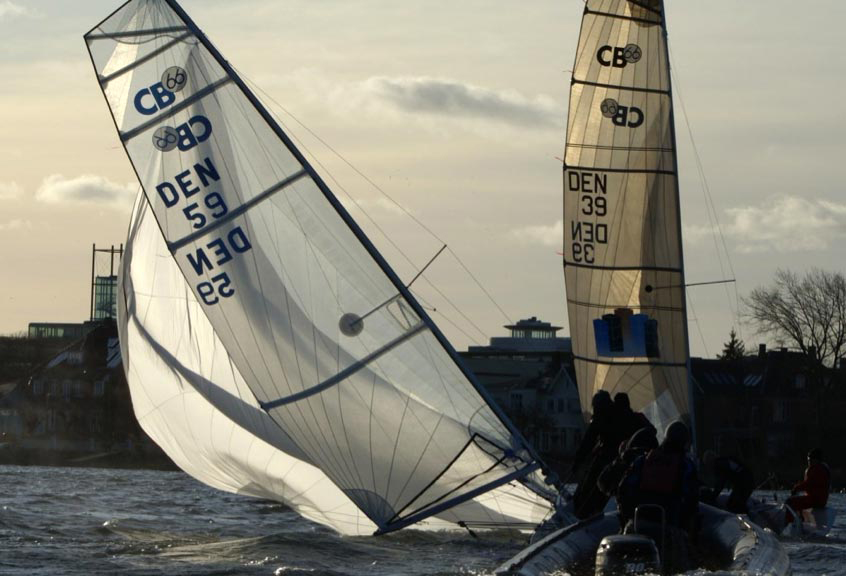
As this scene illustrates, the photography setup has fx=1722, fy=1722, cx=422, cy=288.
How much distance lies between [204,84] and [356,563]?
16.4 feet

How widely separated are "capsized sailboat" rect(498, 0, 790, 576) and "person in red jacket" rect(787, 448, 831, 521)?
1.92 m

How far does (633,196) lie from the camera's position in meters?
25.3

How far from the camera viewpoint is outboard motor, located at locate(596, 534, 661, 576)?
12617 millimetres

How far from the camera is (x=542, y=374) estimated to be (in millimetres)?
84125

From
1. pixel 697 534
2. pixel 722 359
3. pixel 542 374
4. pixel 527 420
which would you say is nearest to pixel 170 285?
pixel 697 534

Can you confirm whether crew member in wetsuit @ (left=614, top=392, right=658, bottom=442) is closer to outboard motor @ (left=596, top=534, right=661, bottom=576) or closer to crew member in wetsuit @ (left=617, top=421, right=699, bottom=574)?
crew member in wetsuit @ (left=617, top=421, right=699, bottom=574)

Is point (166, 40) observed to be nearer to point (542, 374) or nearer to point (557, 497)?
point (557, 497)

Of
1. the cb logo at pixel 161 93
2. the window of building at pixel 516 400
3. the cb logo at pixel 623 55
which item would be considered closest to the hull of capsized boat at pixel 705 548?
the cb logo at pixel 161 93

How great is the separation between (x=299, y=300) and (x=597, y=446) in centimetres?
333

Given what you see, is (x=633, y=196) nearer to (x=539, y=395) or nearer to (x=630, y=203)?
(x=630, y=203)

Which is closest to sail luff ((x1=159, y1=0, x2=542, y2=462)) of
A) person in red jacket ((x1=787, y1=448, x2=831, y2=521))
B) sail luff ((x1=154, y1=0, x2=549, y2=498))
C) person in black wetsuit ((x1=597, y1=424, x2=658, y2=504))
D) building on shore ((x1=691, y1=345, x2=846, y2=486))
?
sail luff ((x1=154, y1=0, x2=549, y2=498))

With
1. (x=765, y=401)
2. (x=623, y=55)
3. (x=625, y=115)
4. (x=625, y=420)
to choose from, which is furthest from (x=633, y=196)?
(x=765, y=401)

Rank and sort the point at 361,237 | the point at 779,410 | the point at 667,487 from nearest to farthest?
1. the point at 667,487
2. the point at 361,237
3. the point at 779,410

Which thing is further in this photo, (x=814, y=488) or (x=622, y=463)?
(x=814, y=488)
